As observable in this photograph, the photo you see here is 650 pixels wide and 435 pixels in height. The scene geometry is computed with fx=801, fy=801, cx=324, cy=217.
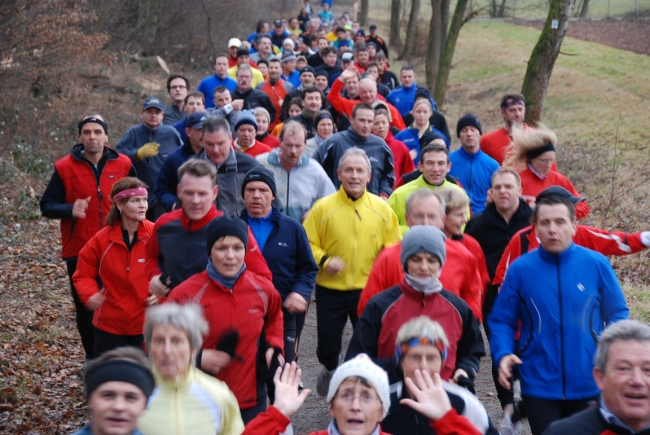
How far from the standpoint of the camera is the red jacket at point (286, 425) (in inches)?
151

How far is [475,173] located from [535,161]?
1521mm

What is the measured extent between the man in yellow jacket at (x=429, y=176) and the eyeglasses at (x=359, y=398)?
144 inches

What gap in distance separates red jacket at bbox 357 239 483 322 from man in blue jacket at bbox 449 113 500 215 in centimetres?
334

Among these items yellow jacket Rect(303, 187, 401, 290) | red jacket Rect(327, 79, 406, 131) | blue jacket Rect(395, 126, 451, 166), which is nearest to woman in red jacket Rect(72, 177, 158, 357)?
yellow jacket Rect(303, 187, 401, 290)

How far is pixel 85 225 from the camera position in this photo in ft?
26.7

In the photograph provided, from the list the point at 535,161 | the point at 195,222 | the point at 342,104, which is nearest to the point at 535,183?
the point at 535,161

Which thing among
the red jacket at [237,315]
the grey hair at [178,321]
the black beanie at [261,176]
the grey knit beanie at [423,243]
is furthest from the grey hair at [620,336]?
the black beanie at [261,176]

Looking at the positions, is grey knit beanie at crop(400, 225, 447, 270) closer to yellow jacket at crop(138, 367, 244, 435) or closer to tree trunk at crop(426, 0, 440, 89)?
yellow jacket at crop(138, 367, 244, 435)

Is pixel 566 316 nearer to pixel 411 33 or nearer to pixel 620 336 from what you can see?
pixel 620 336

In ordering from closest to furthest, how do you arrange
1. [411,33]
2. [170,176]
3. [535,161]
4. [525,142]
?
[525,142], [535,161], [170,176], [411,33]

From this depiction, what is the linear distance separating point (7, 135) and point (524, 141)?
1116 centimetres

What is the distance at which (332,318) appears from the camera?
7.46 m

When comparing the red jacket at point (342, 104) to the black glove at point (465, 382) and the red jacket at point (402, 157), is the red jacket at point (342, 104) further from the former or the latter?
the black glove at point (465, 382)

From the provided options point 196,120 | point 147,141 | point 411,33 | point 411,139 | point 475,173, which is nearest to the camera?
Result: point 196,120
